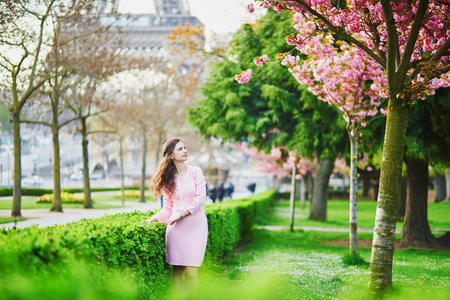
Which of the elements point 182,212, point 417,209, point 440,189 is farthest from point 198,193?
point 440,189

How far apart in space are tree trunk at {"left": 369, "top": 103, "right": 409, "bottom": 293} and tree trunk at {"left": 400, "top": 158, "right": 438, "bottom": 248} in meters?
6.98

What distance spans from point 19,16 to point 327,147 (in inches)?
391

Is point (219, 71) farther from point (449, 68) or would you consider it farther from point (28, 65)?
point (449, 68)

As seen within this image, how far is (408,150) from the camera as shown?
440 inches

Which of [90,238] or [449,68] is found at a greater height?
[449,68]

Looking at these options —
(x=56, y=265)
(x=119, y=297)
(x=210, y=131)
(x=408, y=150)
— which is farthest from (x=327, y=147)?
(x=119, y=297)

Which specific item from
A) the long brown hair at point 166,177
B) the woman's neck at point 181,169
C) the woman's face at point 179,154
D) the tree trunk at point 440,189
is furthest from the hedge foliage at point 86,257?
the tree trunk at point 440,189

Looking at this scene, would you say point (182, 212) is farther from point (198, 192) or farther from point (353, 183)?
point (353, 183)

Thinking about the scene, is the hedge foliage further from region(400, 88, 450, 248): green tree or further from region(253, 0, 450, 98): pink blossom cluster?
region(400, 88, 450, 248): green tree

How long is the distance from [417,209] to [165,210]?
906cm

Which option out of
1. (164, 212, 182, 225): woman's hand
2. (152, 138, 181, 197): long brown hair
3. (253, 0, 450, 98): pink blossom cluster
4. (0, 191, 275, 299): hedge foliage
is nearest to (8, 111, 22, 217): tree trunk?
(0, 191, 275, 299): hedge foliage

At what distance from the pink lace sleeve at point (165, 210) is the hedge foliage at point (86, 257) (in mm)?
78

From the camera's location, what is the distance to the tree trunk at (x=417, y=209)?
12.4 m

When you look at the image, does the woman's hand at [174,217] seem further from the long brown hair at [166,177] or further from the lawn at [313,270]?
the lawn at [313,270]
